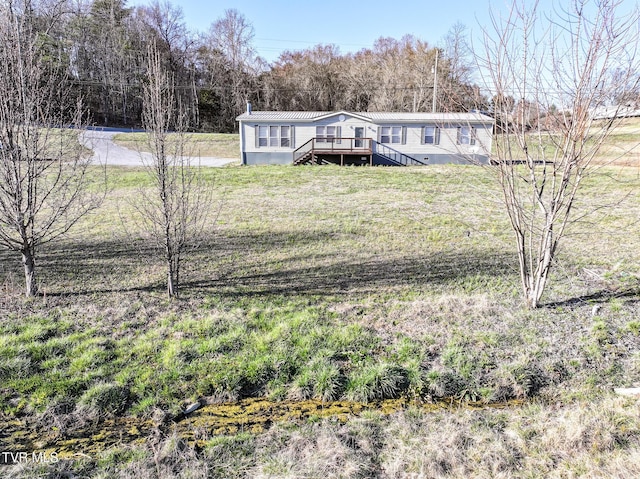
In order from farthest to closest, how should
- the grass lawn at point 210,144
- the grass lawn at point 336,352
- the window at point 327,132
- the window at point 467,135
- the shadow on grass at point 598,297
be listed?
1. the grass lawn at point 210,144
2. the window at point 327,132
3. the shadow on grass at point 598,297
4. the window at point 467,135
5. the grass lawn at point 336,352

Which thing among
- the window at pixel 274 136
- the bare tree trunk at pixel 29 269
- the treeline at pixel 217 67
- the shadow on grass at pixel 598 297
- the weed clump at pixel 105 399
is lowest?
the weed clump at pixel 105 399

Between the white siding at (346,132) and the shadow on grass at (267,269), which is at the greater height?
the white siding at (346,132)

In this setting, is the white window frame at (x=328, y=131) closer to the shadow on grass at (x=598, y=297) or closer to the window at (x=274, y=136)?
the window at (x=274, y=136)

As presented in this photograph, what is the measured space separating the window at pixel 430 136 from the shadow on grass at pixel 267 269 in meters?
13.4

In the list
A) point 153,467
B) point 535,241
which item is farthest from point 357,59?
point 153,467

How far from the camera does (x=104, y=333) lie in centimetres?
432

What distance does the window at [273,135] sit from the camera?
19.4 meters

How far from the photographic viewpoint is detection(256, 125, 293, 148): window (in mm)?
19375

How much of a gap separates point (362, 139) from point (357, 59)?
2263 centimetres

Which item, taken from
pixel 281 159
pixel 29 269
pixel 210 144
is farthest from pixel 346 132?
pixel 29 269

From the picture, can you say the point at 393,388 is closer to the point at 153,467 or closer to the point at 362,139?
the point at 153,467

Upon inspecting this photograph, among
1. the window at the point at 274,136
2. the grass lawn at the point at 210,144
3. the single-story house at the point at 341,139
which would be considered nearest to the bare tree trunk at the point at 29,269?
the single-story house at the point at 341,139

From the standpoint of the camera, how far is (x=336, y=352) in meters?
3.96

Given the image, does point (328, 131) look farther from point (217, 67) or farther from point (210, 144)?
point (217, 67)
